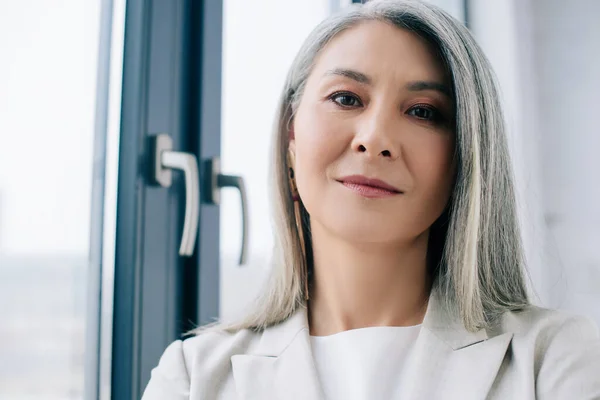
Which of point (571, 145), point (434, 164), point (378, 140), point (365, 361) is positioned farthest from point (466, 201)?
point (571, 145)

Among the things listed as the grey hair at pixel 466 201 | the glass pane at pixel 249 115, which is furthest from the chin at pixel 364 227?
the glass pane at pixel 249 115

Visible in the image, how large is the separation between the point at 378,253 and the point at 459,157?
0.19 m

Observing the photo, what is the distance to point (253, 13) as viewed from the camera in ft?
4.50

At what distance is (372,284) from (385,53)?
0.36m

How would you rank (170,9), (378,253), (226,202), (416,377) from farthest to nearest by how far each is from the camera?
1. (226,202)
2. (170,9)
3. (378,253)
4. (416,377)

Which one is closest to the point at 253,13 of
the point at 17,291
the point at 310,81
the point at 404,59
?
the point at 310,81

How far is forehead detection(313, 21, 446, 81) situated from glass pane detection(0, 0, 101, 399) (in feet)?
1.35

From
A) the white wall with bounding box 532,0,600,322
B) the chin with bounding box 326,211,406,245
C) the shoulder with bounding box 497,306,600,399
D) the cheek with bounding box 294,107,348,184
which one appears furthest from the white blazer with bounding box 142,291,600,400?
the white wall with bounding box 532,0,600,322

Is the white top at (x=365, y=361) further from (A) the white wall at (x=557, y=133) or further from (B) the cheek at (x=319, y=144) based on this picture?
(A) the white wall at (x=557, y=133)

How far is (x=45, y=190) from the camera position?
0.97 meters

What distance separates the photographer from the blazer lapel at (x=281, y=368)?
90 cm

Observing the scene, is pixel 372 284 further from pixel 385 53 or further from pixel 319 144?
pixel 385 53

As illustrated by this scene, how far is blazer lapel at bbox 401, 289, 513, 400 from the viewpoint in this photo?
0.85 m

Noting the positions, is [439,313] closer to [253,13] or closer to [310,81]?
[310,81]
